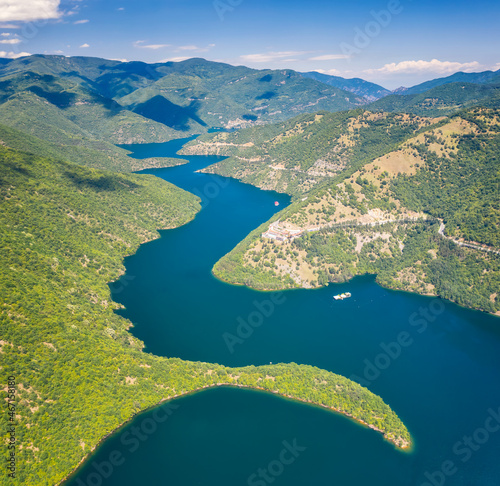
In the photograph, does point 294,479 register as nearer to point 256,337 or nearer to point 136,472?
point 136,472

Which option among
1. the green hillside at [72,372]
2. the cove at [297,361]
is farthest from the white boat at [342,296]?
the green hillside at [72,372]

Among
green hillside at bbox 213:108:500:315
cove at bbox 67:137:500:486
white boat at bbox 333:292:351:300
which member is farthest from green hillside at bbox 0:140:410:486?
green hillside at bbox 213:108:500:315

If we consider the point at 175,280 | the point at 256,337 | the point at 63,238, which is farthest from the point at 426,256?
the point at 63,238

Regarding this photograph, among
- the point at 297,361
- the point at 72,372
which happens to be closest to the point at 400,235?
the point at 297,361

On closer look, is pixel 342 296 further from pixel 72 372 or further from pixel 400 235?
pixel 72 372

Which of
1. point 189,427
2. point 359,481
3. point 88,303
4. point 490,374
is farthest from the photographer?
point 88,303

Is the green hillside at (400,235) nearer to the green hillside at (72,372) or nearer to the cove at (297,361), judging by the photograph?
the cove at (297,361)

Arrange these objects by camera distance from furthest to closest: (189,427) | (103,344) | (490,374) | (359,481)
Result: (490,374) < (103,344) < (189,427) < (359,481)
